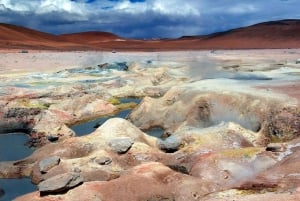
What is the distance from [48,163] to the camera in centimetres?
1928

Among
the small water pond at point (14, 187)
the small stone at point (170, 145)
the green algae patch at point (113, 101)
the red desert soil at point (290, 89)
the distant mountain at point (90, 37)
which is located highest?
the red desert soil at point (290, 89)

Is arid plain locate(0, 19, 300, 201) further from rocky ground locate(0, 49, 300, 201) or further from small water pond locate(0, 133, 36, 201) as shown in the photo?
small water pond locate(0, 133, 36, 201)

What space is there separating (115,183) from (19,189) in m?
4.20

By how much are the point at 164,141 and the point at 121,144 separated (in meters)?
2.23

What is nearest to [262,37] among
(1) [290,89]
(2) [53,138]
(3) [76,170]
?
(1) [290,89]

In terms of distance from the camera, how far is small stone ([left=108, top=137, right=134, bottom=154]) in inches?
805

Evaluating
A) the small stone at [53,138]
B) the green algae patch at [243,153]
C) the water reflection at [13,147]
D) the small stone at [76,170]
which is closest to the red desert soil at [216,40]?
the water reflection at [13,147]

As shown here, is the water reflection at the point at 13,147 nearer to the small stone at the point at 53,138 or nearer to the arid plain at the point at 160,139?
the arid plain at the point at 160,139

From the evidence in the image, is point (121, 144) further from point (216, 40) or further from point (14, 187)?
point (216, 40)

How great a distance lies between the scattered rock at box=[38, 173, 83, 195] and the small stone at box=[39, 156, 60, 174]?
2.81m

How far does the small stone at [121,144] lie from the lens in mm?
20453

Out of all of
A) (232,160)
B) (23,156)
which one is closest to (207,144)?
(232,160)

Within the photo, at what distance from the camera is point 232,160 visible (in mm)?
18281

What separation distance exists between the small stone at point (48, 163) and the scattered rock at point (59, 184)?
2.81 metres
